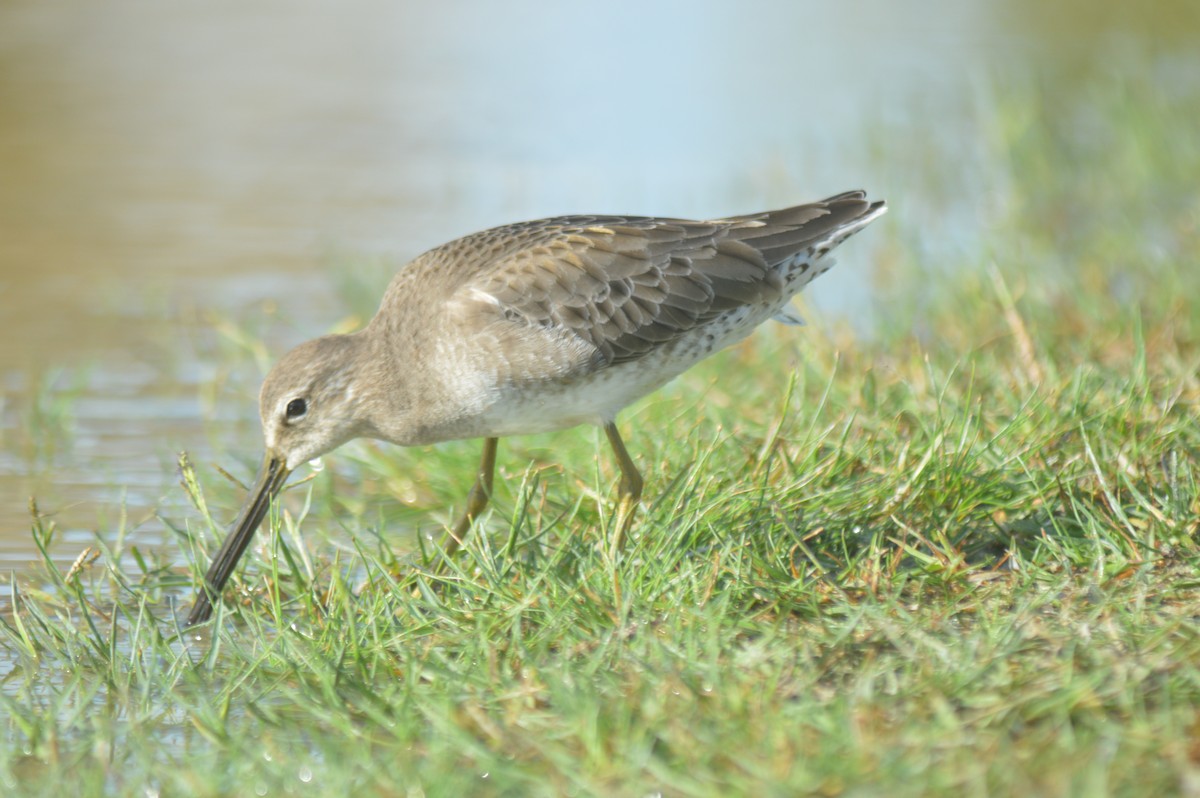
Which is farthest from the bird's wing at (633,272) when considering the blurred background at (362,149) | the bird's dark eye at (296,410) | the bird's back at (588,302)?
the blurred background at (362,149)

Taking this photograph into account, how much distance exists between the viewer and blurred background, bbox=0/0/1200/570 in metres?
7.17

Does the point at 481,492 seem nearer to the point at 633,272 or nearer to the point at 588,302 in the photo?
the point at 588,302

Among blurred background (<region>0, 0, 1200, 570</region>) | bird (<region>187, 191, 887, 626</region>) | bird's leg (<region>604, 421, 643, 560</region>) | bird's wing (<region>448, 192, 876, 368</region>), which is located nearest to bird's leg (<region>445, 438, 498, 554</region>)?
bird (<region>187, 191, 887, 626</region>)

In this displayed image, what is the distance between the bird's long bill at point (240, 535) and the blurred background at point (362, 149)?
2.12 ft

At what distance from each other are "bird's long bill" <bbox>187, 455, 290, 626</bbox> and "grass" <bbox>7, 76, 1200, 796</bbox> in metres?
0.07

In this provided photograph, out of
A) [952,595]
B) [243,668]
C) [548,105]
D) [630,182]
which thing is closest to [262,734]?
[243,668]

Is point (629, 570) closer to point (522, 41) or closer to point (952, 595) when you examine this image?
point (952, 595)

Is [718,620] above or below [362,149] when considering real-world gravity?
below

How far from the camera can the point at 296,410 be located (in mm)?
5078

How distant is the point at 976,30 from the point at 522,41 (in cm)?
405

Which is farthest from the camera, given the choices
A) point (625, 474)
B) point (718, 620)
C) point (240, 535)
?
point (625, 474)

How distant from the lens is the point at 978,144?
1091cm

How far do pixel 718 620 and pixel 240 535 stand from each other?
63.1 inches

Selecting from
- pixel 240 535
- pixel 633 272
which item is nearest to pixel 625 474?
pixel 633 272
